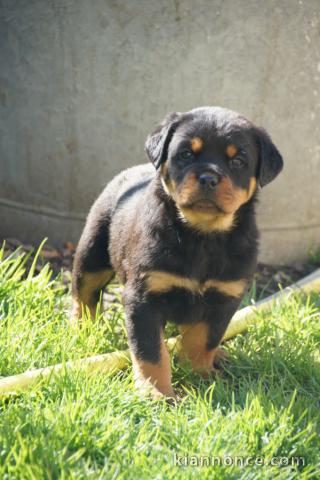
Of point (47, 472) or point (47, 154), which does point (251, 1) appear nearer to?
point (47, 154)

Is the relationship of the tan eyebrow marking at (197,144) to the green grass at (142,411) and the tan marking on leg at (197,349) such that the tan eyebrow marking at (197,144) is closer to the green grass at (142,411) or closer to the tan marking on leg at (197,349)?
the tan marking on leg at (197,349)

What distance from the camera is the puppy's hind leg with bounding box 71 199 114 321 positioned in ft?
12.6

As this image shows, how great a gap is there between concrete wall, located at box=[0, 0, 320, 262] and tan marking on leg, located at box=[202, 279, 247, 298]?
6.63 feet

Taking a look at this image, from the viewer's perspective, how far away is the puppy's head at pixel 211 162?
2.98 metres

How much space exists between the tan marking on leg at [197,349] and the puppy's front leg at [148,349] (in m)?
0.34

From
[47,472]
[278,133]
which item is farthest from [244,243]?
[278,133]

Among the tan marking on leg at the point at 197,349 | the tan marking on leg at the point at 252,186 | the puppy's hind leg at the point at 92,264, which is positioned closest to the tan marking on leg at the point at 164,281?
the tan marking on leg at the point at 197,349

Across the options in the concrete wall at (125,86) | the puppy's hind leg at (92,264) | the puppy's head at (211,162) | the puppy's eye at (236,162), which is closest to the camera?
the puppy's head at (211,162)

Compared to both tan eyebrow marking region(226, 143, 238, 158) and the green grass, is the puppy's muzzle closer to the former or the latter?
tan eyebrow marking region(226, 143, 238, 158)

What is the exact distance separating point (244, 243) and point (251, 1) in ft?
7.18

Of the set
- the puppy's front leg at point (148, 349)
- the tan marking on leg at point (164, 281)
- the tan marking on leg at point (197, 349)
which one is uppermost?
the tan marking on leg at point (164, 281)

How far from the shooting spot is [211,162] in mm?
3041

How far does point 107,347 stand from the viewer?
347cm

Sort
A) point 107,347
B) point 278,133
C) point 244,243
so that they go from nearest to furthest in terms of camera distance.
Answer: point 244,243
point 107,347
point 278,133
